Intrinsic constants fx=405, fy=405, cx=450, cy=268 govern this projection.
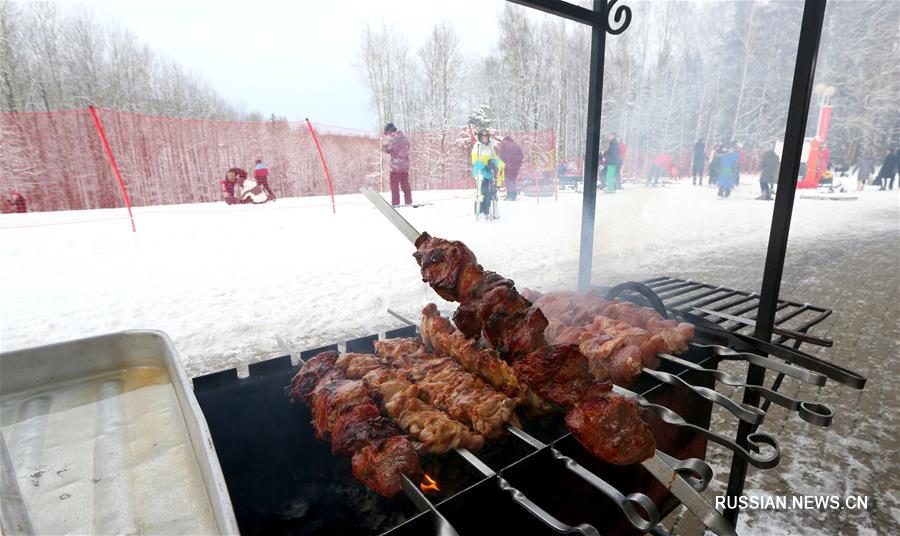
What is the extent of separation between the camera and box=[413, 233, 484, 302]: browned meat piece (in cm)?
197

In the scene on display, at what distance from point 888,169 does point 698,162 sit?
14104 mm

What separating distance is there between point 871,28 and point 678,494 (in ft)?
56.6

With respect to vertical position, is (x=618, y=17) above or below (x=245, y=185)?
above

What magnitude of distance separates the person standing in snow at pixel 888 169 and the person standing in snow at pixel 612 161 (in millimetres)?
16319

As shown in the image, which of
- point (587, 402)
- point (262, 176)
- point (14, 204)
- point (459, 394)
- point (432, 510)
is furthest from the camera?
point (262, 176)

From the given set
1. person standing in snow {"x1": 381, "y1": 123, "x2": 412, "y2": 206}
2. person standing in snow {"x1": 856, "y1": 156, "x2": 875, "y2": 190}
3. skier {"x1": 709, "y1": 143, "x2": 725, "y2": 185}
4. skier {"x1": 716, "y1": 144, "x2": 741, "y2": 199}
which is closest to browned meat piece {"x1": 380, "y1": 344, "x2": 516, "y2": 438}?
person standing in snow {"x1": 381, "y1": 123, "x2": 412, "y2": 206}

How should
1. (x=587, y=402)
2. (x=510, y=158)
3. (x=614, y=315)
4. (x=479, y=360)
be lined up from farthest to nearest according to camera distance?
1. (x=510, y=158)
2. (x=614, y=315)
3. (x=479, y=360)
4. (x=587, y=402)

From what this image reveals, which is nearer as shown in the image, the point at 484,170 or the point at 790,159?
the point at 790,159

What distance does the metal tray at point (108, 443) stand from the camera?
103 cm

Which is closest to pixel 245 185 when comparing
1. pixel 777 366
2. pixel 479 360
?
pixel 479 360

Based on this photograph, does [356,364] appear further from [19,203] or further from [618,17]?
[19,203]

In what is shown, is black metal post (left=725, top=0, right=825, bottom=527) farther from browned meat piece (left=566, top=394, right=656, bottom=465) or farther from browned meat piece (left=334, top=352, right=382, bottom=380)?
browned meat piece (left=334, top=352, right=382, bottom=380)

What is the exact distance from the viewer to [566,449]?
1.41 metres

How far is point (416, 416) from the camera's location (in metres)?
1.55
